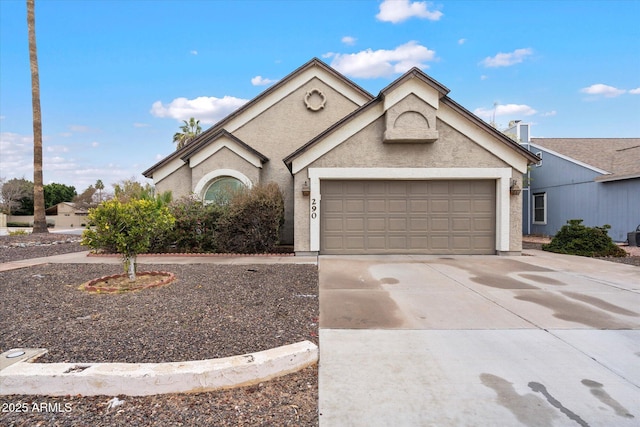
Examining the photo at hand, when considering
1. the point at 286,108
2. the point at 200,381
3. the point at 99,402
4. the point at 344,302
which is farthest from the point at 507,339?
the point at 286,108

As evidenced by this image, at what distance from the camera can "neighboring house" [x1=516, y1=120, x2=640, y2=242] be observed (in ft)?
48.9

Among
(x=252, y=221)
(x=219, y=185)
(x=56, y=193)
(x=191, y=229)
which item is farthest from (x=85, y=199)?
(x=252, y=221)

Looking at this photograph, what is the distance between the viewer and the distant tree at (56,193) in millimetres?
62969

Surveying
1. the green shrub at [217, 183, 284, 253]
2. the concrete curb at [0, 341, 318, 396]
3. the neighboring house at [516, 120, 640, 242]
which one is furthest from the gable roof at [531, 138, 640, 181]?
the concrete curb at [0, 341, 318, 396]

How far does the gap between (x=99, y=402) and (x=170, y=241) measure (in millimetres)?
9047

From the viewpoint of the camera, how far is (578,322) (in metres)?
4.75

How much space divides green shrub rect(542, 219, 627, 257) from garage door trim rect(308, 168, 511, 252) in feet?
8.96

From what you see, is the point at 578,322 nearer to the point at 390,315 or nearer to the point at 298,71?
the point at 390,315

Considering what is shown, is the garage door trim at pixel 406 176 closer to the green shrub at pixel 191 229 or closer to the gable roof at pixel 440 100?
the gable roof at pixel 440 100

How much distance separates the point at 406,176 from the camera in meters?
10.9

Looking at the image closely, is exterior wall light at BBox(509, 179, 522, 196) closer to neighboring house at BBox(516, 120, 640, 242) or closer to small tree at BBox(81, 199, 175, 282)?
neighboring house at BBox(516, 120, 640, 242)

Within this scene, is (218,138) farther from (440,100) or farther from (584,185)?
(584,185)

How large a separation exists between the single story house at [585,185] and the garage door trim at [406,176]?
6.10 metres

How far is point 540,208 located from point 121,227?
20701 mm
